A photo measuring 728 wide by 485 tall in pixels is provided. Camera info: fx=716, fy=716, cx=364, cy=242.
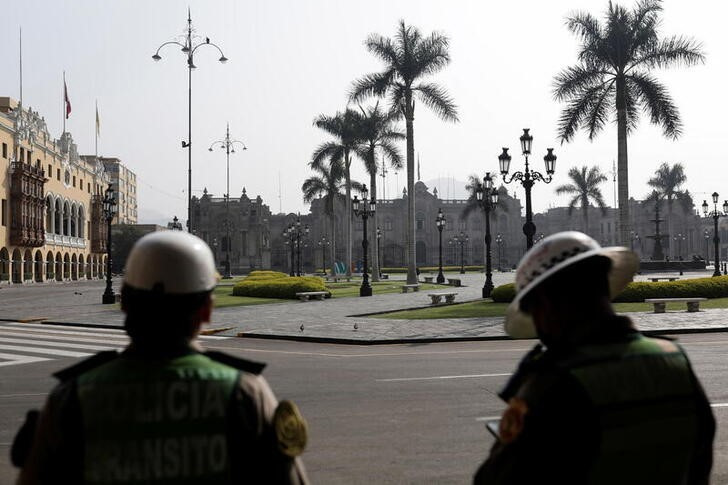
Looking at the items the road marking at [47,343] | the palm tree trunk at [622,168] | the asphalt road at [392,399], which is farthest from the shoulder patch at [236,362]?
the palm tree trunk at [622,168]

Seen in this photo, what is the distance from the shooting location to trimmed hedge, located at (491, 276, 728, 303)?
23500 mm

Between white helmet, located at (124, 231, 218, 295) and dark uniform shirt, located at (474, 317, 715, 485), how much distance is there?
1019mm

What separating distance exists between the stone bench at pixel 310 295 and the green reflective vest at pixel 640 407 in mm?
27315

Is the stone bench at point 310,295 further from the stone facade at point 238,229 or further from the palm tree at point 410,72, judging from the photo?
the stone facade at point 238,229

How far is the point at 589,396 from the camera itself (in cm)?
202

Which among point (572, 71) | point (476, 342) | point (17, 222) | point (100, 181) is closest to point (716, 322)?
point (476, 342)

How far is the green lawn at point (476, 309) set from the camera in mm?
20547

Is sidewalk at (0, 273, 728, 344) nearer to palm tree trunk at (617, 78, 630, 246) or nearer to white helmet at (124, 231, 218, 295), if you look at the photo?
palm tree trunk at (617, 78, 630, 246)

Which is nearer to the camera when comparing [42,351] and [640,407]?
[640,407]

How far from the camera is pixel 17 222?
54406mm

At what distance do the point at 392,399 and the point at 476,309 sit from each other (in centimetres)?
1448

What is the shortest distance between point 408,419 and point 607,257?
509cm

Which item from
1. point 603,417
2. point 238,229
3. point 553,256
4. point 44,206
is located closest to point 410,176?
point 553,256

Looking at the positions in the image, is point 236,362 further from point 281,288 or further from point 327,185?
point 327,185
